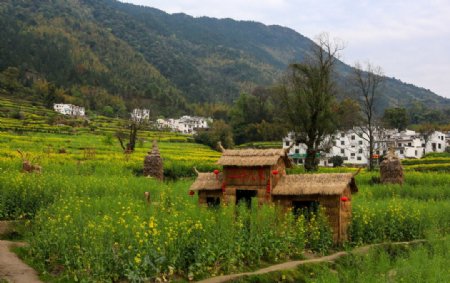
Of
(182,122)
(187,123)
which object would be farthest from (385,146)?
(182,122)

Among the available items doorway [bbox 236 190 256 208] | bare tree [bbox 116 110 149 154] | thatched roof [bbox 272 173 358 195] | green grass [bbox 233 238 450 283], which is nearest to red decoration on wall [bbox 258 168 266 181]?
thatched roof [bbox 272 173 358 195]

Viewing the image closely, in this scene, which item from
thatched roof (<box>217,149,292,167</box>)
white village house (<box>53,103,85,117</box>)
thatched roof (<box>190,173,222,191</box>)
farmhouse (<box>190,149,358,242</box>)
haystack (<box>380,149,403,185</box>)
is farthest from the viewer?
white village house (<box>53,103,85,117</box>)

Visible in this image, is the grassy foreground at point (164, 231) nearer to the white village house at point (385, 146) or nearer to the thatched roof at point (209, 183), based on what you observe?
the thatched roof at point (209, 183)

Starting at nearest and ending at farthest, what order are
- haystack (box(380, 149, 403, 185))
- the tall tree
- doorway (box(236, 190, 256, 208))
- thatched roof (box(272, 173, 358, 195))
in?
1. thatched roof (box(272, 173, 358, 195))
2. doorway (box(236, 190, 256, 208))
3. haystack (box(380, 149, 403, 185))
4. the tall tree

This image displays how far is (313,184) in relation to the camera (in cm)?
1911

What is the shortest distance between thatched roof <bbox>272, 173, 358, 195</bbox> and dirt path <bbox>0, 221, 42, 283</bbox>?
894cm

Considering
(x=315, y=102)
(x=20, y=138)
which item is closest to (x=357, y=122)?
(x=315, y=102)

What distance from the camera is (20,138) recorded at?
4903 cm

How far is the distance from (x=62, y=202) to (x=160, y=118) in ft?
360

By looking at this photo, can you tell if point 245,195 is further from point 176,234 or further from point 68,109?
point 68,109

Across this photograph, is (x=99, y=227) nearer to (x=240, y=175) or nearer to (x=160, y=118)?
(x=240, y=175)

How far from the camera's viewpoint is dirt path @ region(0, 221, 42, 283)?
12578 mm

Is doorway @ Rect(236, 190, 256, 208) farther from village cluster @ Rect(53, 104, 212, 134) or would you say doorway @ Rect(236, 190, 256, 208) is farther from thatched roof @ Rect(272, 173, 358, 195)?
village cluster @ Rect(53, 104, 212, 134)

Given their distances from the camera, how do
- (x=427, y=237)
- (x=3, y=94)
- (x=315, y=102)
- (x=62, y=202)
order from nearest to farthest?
(x=62, y=202) → (x=427, y=237) → (x=315, y=102) → (x=3, y=94)
